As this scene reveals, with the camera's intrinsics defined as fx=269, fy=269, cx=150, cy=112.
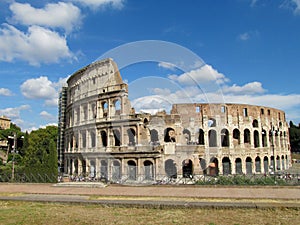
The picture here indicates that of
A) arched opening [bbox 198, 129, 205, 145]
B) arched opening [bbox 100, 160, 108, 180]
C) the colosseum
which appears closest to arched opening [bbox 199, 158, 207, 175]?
the colosseum

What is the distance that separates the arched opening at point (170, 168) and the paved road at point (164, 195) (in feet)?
37.3

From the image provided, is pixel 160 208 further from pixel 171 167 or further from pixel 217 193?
pixel 171 167

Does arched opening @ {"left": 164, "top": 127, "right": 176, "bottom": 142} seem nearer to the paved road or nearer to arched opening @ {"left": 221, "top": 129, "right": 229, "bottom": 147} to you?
arched opening @ {"left": 221, "top": 129, "right": 229, "bottom": 147}

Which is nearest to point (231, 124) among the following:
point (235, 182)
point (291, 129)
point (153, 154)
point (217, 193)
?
point (153, 154)

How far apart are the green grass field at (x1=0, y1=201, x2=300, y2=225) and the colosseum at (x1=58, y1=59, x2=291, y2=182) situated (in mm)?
15601

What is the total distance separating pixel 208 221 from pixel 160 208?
7.72 feet

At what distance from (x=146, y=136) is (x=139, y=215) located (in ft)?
60.2

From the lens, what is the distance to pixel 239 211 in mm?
9656

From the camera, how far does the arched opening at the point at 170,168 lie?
88.9ft

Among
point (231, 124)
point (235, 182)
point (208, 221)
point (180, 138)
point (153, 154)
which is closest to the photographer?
point (208, 221)

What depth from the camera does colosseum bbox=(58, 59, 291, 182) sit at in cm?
2691

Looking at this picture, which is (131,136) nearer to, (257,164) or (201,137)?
(201,137)

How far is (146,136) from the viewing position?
2770 centimetres

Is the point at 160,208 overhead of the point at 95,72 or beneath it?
beneath
